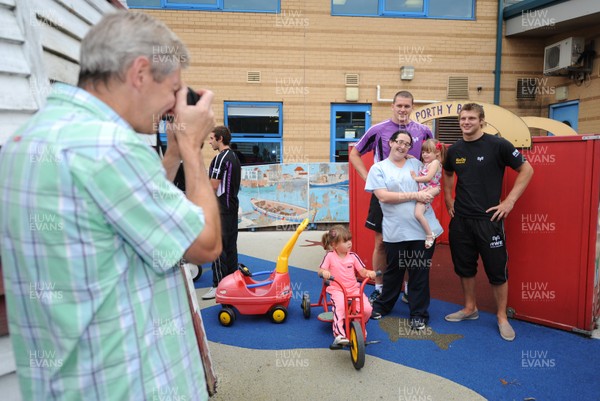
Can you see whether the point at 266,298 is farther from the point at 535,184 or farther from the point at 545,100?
the point at 545,100

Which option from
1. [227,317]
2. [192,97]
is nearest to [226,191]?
[227,317]

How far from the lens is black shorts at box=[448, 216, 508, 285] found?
11.5 feet

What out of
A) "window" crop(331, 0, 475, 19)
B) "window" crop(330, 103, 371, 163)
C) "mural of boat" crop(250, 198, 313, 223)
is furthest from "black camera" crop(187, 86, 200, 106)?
"window" crop(331, 0, 475, 19)

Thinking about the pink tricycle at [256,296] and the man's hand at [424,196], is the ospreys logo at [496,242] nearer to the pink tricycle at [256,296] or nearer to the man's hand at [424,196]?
the man's hand at [424,196]

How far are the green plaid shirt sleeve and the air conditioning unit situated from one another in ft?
32.8

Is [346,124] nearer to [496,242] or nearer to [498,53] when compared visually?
[498,53]

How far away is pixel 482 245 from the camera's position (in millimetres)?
3545

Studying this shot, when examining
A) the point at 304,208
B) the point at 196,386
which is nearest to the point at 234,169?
the point at 196,386

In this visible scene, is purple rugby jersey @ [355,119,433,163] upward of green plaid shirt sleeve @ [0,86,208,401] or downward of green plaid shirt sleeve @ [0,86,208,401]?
upward

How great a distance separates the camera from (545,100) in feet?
31.4

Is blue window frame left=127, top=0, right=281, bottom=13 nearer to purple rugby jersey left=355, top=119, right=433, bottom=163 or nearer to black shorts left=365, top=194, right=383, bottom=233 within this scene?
purple rugby jersey left=355, top=119, right=433, bottom=163

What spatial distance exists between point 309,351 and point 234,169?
2.17 metres

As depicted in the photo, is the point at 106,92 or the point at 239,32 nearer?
the point at 106,92

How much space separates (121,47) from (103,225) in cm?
45
